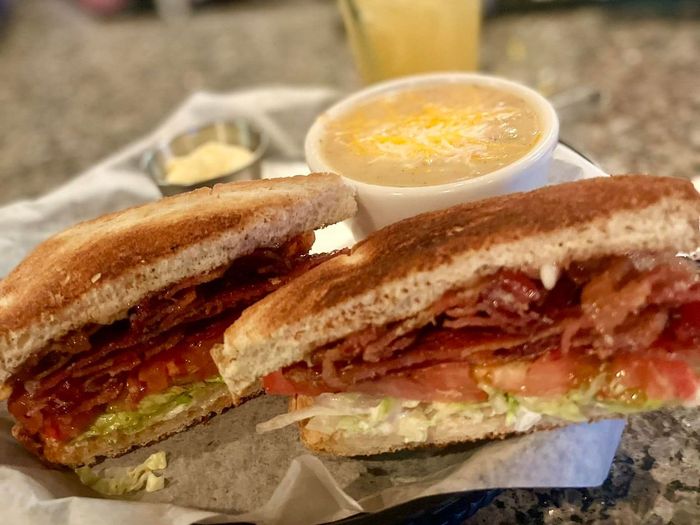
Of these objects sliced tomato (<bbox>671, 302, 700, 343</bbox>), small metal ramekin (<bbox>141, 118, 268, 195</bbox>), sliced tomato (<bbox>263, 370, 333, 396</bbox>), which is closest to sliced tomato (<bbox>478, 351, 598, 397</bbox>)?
sliced tomato (<bbox>671, 302, 700, 343</bbox>)

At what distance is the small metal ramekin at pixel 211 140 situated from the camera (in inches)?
103

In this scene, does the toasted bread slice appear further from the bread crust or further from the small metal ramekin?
the small metal ramekin

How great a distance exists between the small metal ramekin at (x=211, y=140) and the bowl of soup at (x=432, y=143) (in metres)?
0.56

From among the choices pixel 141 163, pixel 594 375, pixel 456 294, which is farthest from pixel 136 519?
pixel 141 163

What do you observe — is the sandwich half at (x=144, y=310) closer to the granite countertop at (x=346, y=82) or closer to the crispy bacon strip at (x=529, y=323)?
the crispy bacon strip at (x=529, y=323)

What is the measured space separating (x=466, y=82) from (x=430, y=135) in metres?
0.38

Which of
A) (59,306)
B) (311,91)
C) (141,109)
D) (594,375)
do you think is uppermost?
(59,306)

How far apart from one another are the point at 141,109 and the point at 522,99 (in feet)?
9.91

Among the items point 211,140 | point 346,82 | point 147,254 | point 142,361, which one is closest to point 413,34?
point 211,140

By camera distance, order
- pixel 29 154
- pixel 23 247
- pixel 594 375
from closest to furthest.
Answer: pixel 594 375 → pixel 23 247 → pixel 29 154

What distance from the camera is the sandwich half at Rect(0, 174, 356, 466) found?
1675mm

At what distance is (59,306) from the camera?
165 centimetres

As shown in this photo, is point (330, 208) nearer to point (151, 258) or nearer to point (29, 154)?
point (151, 258)

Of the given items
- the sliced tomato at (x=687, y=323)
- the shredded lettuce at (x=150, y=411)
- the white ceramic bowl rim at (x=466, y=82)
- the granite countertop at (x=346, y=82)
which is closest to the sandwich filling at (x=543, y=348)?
the sliced tomato at (x=687, y=323)
